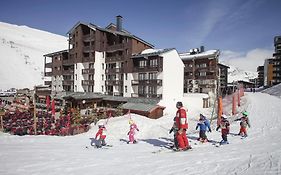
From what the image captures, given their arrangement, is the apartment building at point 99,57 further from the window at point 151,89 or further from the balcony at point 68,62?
the window at point 151,89

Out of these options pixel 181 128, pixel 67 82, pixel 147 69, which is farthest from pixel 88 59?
pixel 181 128

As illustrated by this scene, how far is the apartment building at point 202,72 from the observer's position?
4791 cm

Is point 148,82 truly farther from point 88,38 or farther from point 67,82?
point 67,82

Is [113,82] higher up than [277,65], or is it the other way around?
[277,65]

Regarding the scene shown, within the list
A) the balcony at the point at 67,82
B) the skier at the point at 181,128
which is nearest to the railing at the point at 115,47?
the balcony at the point at 67,82

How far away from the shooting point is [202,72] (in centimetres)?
4966

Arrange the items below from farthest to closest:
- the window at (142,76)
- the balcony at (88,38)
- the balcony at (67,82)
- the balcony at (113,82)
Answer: the balcony at (67,82) < the balcony at (88,38) < the balcony at (113,82) < the window at (142,76)

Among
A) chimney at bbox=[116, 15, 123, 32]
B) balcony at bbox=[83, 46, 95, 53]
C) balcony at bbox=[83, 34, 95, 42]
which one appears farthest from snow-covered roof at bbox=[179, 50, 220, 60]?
balcony at bbox=[83, 34, 95, 42]

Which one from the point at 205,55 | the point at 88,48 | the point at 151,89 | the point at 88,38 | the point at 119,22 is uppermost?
the point at 119,22

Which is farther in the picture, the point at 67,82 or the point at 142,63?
the point at 67,82

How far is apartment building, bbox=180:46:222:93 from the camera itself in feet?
157

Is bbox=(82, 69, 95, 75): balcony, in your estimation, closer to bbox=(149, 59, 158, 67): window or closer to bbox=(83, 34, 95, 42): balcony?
bbox=(83, 34, 95, 42): balcony

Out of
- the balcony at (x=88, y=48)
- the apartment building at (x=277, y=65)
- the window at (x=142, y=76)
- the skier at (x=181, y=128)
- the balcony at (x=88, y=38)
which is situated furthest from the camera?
the apartment building at (x=277, y=65)

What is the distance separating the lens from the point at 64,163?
7738 mm
